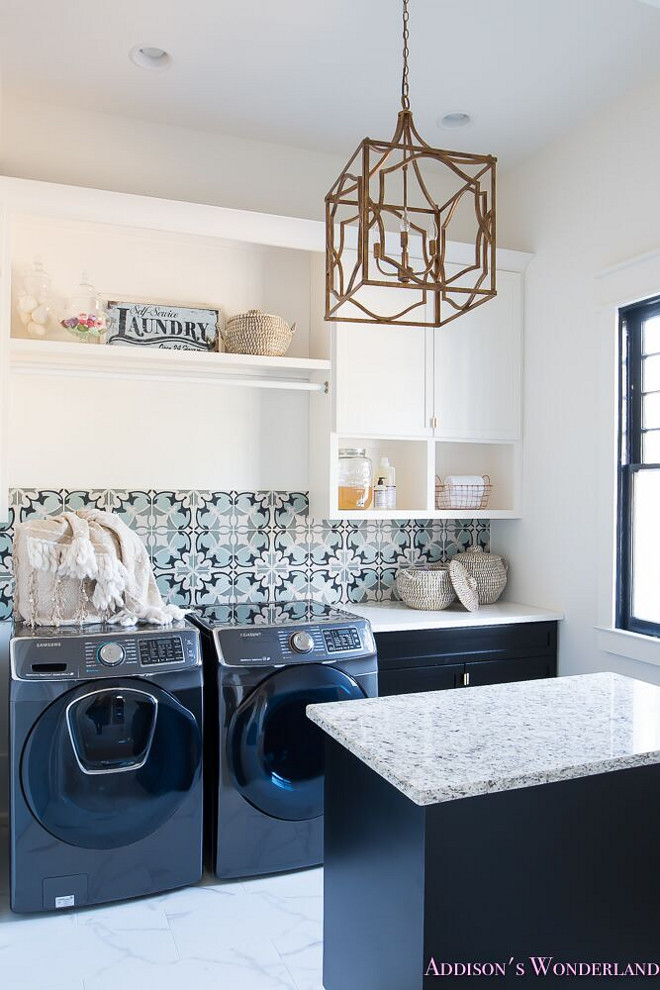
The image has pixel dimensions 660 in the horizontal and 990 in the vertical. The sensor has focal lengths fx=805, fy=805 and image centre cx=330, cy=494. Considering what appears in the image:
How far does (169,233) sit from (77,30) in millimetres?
794

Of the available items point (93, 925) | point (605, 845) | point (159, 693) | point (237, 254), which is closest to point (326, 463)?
point (237, 254)

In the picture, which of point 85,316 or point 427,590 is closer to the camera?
point 85,316

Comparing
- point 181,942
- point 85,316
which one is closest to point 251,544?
point 85,316

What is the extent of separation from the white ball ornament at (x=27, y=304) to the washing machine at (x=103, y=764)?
1.21 metres

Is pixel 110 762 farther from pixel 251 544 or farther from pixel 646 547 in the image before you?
pixel 646 547

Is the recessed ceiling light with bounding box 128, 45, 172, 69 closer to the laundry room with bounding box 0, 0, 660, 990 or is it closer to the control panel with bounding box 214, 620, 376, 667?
the laundry room with bounding box 0, 0, 660, 990

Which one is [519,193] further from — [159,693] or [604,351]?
[159,693]

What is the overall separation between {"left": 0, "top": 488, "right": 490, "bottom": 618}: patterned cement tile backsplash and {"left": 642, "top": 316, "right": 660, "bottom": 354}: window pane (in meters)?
1.25

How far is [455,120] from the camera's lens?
336 centimetres

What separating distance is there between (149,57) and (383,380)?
1.49 metres

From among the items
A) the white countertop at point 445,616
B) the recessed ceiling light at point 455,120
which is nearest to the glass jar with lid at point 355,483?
the white countertop at point 445,616

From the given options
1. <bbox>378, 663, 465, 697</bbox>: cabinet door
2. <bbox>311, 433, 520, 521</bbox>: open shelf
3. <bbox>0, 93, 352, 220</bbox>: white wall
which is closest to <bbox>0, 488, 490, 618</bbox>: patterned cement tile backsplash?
<bbox>311, 433, 520, 521</bbox>: open shelf

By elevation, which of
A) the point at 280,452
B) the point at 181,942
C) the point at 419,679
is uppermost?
the point at 280,452

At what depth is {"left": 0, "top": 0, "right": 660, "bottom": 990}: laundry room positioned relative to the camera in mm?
2502
